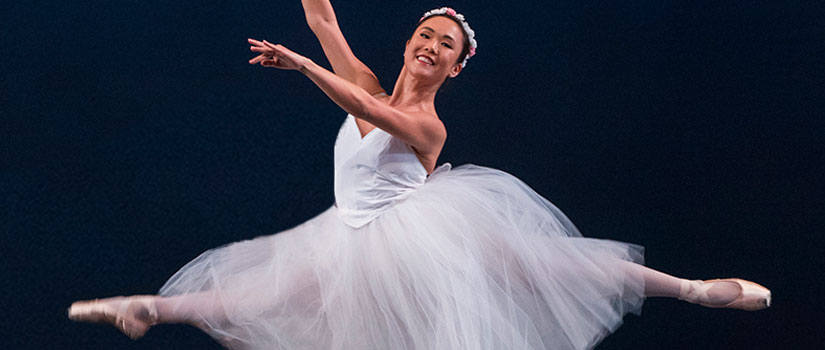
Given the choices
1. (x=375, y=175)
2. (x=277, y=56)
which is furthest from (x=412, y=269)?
(x=277, y=56)

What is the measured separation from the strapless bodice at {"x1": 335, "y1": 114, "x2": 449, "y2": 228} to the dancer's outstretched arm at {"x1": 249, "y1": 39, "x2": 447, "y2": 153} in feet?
0.19

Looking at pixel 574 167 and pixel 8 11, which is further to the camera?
pixel 574 167

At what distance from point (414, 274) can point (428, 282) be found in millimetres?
40

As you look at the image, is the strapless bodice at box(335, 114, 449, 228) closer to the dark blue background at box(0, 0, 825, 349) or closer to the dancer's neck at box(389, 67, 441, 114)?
the dancer's neck at box(389, 67, 441, 114)

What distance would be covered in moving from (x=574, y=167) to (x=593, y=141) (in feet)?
0.36

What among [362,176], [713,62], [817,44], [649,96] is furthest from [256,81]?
[817,44]

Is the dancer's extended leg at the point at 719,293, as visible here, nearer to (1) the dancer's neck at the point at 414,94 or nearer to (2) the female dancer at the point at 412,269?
(2) the female dancer at the point at 412,269

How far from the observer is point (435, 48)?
1944 millimetres

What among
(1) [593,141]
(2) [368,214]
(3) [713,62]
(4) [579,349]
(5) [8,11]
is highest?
(5) [8,11]

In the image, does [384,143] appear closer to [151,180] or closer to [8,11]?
[151,180]

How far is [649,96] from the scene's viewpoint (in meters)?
2.58

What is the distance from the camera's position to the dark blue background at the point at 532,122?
2.37 metres

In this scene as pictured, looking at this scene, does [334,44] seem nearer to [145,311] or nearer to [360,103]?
[360,103]

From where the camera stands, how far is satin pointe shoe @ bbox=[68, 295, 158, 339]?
1.69 m
